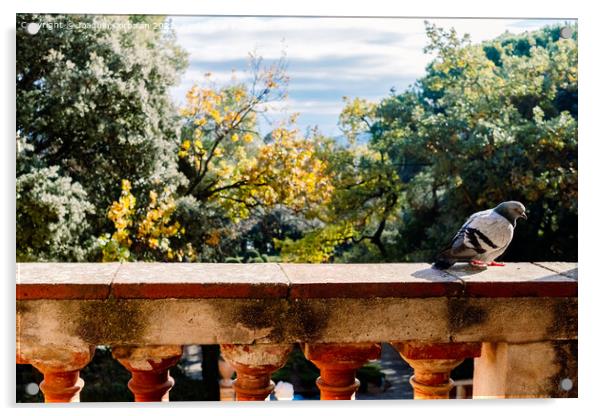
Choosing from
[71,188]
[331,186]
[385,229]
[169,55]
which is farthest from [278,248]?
[169,55]

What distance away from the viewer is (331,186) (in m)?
5.03

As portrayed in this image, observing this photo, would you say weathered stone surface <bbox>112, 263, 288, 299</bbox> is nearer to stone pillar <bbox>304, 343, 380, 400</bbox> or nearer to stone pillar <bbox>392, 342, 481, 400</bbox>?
stone pillar <bbox>304, 343, 380, 400</bbox>

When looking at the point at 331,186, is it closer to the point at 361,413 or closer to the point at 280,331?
the point at 361,413

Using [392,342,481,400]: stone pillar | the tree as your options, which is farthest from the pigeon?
the tree

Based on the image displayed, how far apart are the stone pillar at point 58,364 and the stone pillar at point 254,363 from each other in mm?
301

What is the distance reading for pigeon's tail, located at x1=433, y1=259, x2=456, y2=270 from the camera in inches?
64.3

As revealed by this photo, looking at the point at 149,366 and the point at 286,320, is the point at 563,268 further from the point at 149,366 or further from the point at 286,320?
the point at 149,366

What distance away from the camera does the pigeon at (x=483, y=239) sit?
169cm

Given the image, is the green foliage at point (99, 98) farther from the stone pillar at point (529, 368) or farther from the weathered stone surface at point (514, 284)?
the stone pillar at point (529, 368)

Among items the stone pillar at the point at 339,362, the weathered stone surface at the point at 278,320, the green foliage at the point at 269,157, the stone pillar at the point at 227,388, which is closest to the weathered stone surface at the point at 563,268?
the weathered stone surface at the point at 278,320

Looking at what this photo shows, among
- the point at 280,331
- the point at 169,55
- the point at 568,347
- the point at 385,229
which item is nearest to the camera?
the point at 280,331

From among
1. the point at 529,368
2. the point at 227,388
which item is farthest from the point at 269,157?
the point at 529,368

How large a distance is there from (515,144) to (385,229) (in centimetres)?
127

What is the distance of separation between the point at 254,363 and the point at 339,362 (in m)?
0.18
